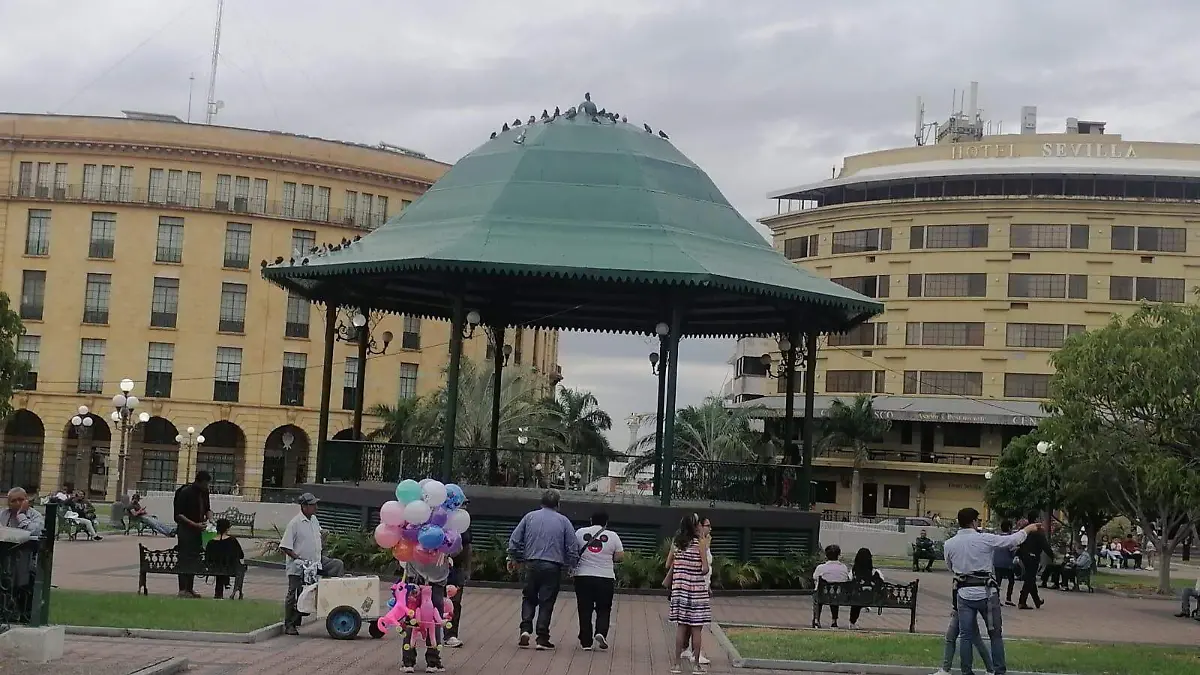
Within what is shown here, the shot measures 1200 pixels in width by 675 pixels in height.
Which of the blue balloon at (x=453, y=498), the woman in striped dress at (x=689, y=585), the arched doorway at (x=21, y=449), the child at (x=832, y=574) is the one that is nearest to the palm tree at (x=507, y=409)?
the arched doorway at (x=21, y=449)

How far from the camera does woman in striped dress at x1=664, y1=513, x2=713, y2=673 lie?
45.4 ft

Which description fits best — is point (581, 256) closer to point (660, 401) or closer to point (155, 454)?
point (660, 401)

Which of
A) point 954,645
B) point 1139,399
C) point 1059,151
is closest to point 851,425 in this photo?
point 1059,151

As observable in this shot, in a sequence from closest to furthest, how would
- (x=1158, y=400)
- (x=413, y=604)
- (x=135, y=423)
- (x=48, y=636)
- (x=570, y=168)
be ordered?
(x=48, y=636), (x=413, y=604), (x=1158, y=400), (x=570, y=168), (x=135, y=423)

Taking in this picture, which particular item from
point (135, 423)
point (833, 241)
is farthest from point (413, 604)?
point (833, 241)

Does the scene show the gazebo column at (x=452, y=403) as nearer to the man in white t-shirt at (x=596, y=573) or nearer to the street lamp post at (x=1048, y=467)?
the man in white t-shirt at (x=596, y=573)

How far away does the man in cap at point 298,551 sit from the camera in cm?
1521

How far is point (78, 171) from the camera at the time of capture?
6800cm

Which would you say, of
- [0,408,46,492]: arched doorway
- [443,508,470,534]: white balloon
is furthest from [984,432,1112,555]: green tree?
[0,408,46,492]: arched doorway

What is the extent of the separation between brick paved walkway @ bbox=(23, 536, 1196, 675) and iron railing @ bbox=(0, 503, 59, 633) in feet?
2.12

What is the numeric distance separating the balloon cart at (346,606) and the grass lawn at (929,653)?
3.97 metres

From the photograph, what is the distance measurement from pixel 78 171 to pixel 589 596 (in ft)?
195

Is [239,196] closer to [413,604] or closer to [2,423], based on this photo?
[2,423]

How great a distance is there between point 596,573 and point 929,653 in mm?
3786
